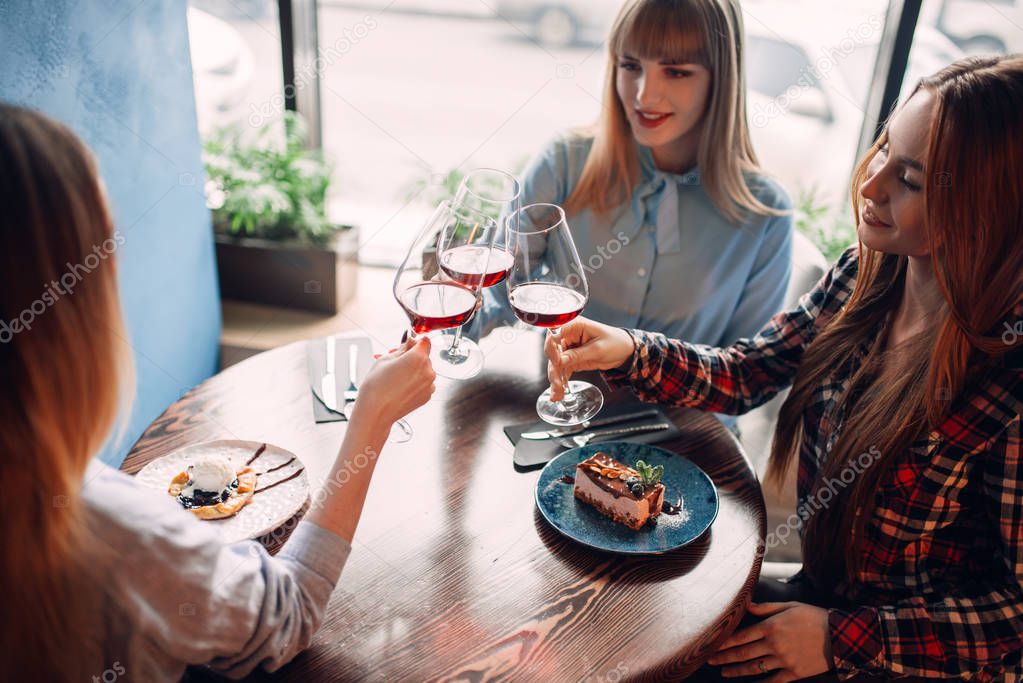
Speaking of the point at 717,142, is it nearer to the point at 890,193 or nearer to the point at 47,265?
the point at 890,193

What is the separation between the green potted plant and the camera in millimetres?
2949

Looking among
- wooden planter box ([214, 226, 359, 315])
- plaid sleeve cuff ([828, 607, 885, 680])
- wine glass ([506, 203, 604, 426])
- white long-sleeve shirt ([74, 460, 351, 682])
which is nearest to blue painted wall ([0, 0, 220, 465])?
wooden planter box ([214, 226, 359, 315])

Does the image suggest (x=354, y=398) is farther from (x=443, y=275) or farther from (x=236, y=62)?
(x=236, y=62)

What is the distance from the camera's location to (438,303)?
1.34 meters

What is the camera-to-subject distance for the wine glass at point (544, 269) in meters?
1.41

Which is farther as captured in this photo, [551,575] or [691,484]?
[691,484]

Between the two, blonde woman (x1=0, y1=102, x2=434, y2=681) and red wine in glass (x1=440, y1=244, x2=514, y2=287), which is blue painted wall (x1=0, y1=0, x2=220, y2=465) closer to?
red wine in glass (x1=440, y1=244, x2=514, y2=287)

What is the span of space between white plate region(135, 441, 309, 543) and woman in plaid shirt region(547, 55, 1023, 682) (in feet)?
1.77

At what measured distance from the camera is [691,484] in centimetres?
142

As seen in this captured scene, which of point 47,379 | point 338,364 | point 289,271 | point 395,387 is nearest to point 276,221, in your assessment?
point 289,271

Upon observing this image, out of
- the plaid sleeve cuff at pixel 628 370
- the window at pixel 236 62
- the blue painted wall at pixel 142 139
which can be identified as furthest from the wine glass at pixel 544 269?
the window at pixel 236 62

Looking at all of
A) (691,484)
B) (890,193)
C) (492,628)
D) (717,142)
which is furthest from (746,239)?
(492,628)

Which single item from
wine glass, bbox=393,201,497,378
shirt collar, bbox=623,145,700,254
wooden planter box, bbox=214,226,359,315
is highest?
wine glass, bbox=393,201,497,378

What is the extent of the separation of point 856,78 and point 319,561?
8.98ft
